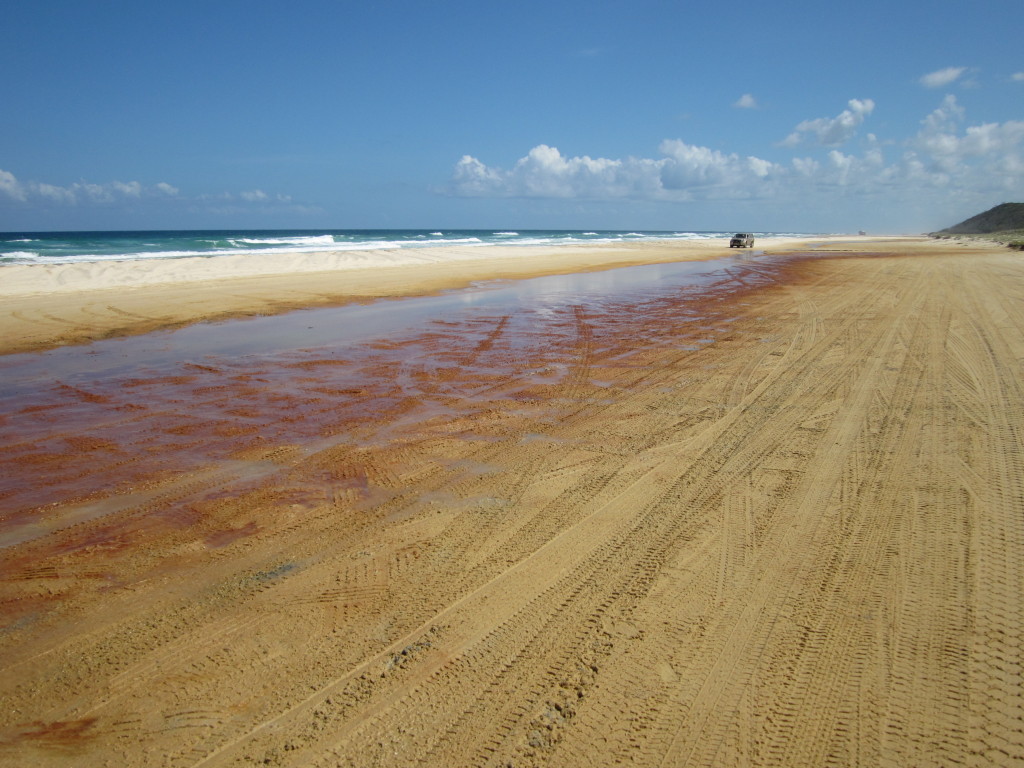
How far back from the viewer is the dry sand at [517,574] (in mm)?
2615

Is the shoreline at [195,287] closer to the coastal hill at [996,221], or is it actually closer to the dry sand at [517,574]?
the dry sand at [517,574]

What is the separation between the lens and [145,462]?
571 centimetres

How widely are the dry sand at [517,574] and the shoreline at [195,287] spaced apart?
6.72 m

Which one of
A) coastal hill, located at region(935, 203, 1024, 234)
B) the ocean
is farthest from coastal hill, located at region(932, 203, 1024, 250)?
the ocean

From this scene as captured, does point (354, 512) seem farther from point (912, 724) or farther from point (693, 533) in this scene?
point (912, 724)

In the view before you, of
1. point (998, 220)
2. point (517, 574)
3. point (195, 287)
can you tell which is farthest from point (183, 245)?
point (998, 220)

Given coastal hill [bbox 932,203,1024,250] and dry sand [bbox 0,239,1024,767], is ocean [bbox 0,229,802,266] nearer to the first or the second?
dry sand [bbox 0,239,1024,767]

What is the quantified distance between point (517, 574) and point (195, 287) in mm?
19926

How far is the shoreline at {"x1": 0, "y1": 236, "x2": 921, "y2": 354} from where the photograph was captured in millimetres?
13422

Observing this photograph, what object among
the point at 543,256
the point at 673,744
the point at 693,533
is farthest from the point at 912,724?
the point at 543,256

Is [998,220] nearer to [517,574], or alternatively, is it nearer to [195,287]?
[195,287]

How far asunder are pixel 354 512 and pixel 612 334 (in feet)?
27.5

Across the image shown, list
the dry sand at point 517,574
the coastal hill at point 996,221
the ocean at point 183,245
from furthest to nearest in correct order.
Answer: the coastal hill at point 996,221 → the ocean at point 183,245 → the dry sand at point 517,574

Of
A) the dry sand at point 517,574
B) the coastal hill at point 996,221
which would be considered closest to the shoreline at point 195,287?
the dry sand at point 517,574
